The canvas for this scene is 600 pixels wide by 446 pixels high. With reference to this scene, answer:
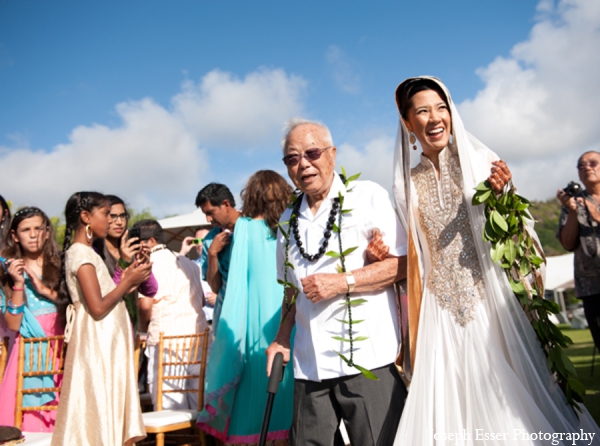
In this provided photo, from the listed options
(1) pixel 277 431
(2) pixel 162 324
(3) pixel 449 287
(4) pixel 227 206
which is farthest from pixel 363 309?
(2) pixel 162 324

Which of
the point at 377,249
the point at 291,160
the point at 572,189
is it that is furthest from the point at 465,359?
the point at 572,189

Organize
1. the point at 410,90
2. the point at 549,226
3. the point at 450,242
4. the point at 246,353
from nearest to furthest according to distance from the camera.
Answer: the point at 450,242
the point at 410,90
the point at 246,353
the point at 549,226

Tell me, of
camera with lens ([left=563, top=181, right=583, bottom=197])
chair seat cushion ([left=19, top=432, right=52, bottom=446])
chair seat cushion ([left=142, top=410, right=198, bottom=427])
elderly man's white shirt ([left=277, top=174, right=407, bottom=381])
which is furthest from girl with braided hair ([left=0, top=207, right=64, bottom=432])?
camera with lens ([left=563, top=181, right=583, bottom=197])

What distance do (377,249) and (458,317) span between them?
18.6 inches

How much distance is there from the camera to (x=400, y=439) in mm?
2146

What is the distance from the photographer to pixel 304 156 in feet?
8.50

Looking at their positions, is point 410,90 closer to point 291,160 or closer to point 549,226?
point 291,160

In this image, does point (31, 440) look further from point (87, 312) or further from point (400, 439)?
point (400, 439)

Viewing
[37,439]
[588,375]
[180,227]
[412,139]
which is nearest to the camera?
[412,139]

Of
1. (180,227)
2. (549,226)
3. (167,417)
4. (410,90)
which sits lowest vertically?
(167,417)

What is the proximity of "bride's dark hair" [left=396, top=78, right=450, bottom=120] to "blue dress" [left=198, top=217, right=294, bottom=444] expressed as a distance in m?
1.69

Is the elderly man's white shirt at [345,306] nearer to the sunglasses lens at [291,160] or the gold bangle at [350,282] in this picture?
the gold bangle at [350,282]

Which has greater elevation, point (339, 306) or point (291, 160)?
point (291, 160)

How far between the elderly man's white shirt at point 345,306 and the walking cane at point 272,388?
0.13m
